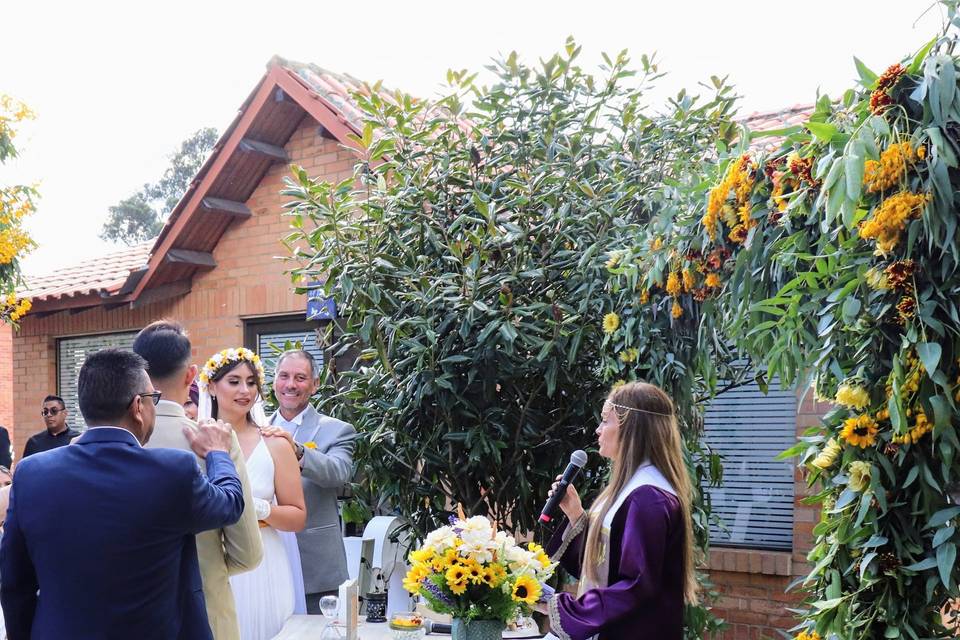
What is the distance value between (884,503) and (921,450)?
0.56ft

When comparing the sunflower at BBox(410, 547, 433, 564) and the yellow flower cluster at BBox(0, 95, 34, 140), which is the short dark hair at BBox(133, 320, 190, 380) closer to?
the sunflower at BBox(410, 547, 433, 564)

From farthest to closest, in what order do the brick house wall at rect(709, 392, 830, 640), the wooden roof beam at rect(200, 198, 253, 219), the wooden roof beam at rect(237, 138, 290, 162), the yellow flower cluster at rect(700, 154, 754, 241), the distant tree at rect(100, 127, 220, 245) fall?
the distant tree at rect(100, 127, 220, 245)
the wooden roof beam at rect(200, 198, 253, 219)
the wooden roof beam at rect(237, 138, 290, 162)
the brick house wall at rect(709, 392, 830, 640)
the yellow flower cluster at rect(700, 154, 754, 241)

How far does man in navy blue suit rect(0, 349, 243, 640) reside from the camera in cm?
283

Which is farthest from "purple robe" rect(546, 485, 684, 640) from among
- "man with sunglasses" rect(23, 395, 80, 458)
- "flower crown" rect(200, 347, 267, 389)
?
"man with sunglasses" rect(23, 395, 80, 458)

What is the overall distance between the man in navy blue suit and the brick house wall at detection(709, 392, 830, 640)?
449 centimetres

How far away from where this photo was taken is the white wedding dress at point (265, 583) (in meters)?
4.13

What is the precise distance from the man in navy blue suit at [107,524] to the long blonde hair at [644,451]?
143 centimetres

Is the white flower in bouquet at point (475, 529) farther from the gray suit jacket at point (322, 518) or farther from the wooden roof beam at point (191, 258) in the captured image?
the wooden roof beam at point (191, 258)

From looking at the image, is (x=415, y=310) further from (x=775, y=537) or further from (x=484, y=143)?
(x=775, y=537)

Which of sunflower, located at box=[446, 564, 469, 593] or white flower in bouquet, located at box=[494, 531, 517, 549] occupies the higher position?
white flower in bouquet, located at box=[494, 531, 517, 549]

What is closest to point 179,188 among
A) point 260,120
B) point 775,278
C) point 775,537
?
point 260,120

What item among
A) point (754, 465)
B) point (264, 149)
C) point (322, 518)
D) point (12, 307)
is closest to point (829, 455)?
point (322, 518)

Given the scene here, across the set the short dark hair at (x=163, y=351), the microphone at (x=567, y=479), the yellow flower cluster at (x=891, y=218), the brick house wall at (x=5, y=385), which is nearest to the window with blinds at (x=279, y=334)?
the microphone at (x=567, y=479)

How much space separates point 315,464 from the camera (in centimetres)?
489
